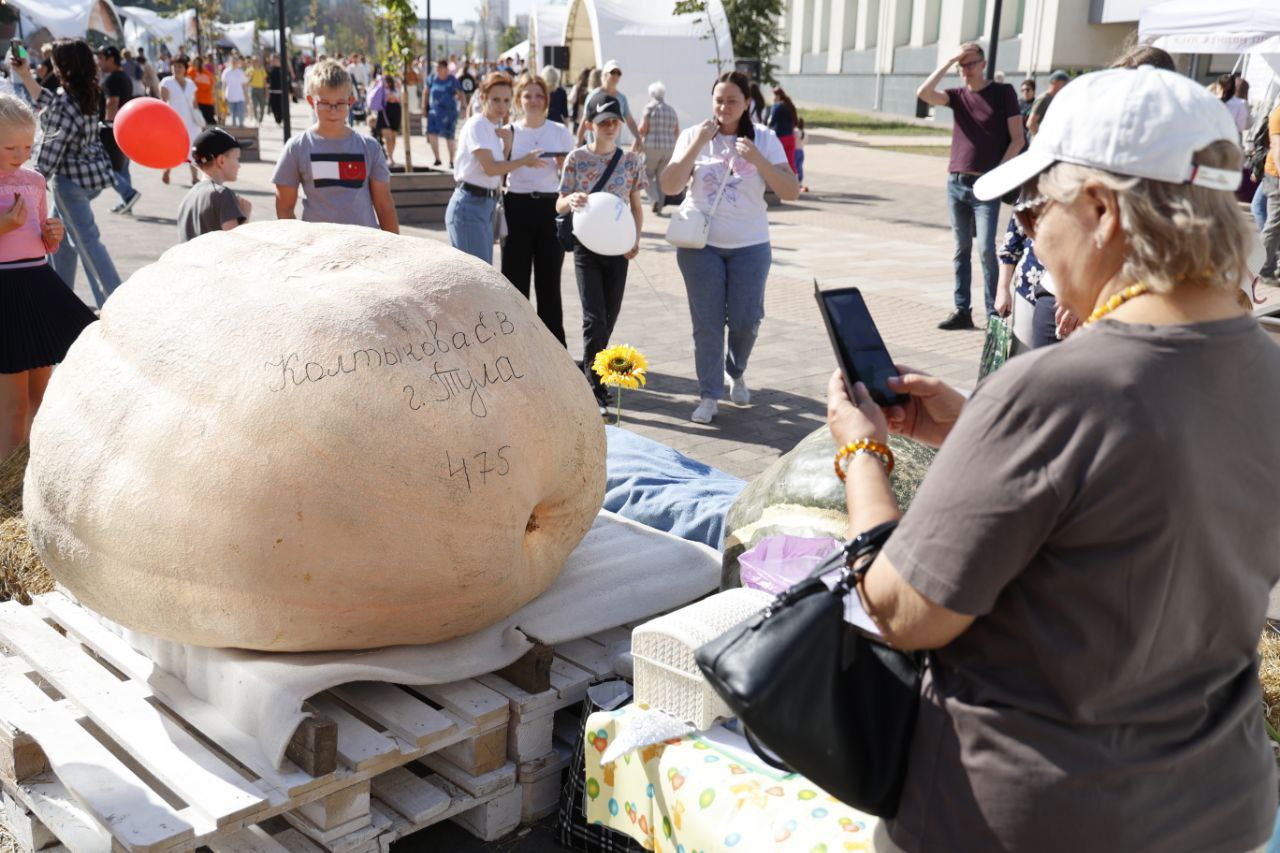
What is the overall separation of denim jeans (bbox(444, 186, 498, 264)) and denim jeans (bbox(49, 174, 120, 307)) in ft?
8.39

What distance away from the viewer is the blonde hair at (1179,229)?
5.50ft

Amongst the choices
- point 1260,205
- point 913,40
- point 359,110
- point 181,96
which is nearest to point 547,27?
point 359,110

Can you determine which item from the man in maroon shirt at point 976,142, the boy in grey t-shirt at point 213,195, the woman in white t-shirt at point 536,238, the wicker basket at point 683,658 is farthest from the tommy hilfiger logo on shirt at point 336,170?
the man in maroon shirt at point 976,142

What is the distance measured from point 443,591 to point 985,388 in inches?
75.0

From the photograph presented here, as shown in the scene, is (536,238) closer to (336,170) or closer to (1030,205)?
(336,170)

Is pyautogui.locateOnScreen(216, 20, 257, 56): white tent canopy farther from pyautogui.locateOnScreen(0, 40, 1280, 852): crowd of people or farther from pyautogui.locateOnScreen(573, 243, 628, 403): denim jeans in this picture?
pyautogui.locateOnScreen(0, 40, 1280, 852): crowd of people

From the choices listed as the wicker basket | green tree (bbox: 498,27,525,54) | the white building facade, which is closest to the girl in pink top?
the wicker basket

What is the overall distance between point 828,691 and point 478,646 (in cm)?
177

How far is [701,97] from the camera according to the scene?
24.2 metres

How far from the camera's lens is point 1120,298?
172 cm

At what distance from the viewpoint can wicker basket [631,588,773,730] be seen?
3047 mm

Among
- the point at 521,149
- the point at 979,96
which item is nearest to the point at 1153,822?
the point at 521,149

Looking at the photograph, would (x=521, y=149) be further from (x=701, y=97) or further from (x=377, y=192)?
(x=701, y=97)

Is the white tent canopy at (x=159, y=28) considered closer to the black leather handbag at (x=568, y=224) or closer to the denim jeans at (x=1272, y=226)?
the denim jeans at (x=1272, y=226)
